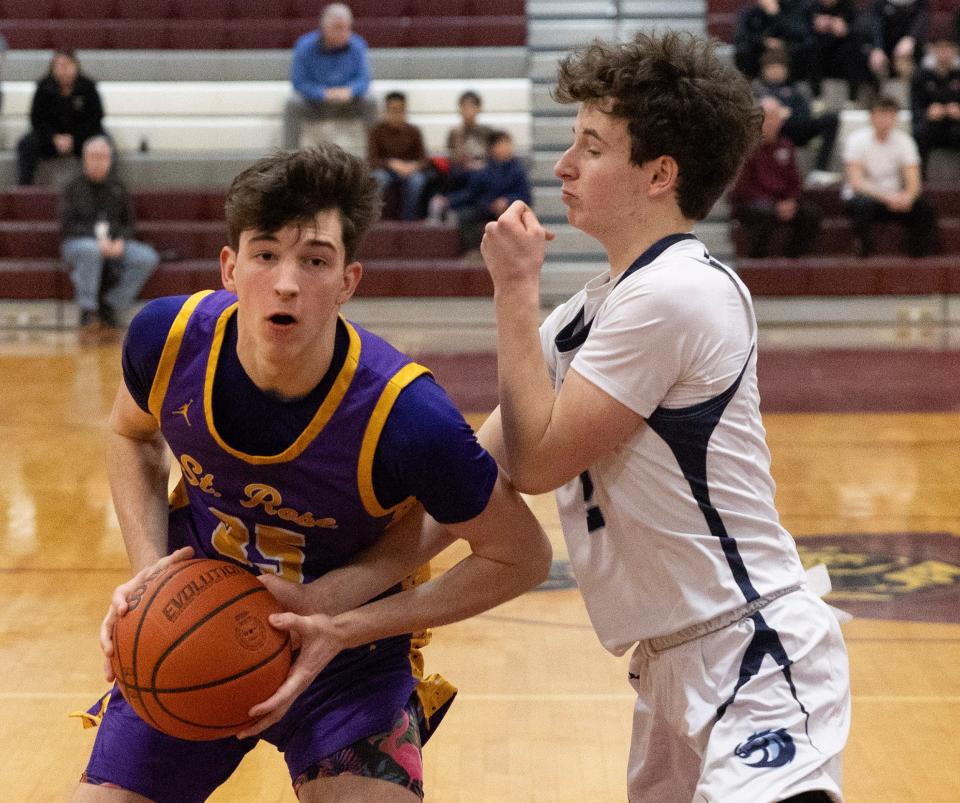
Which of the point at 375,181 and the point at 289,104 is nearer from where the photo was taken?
the point at 375,181

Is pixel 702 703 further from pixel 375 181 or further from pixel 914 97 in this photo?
pixel 914 97

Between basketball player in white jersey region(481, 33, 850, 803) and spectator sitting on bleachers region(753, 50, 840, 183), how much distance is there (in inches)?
446

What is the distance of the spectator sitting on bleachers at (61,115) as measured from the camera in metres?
13.5

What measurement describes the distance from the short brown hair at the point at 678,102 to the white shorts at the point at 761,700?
768 mm

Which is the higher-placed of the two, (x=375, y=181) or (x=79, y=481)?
(x=375, y=181)

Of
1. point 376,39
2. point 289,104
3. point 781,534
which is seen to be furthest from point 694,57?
point 376,39

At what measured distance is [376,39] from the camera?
49.0ft

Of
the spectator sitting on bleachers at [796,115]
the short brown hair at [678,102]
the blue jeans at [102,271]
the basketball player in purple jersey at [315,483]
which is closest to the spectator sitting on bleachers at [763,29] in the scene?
the spectator sitting on bleachers at [796,115]

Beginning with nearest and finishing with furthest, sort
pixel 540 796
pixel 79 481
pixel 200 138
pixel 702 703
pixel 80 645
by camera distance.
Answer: pixel 702 703 → pixel 540 796 → pixel 80 645 → pixel 79 481 → pixel 200 138

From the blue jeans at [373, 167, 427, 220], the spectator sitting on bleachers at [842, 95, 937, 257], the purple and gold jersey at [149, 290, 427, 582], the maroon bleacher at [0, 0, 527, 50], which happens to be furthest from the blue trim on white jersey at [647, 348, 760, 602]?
the maroon bleacher at [0, 0, 527, 50]

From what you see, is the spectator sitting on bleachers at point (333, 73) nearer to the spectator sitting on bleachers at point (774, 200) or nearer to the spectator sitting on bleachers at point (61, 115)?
the spectator sitting on bleachers at point (61, 115)

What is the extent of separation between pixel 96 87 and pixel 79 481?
7.76 meters

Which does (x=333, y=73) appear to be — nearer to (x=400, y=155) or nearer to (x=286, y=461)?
(x=400, y=155)

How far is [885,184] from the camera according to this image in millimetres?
13008
